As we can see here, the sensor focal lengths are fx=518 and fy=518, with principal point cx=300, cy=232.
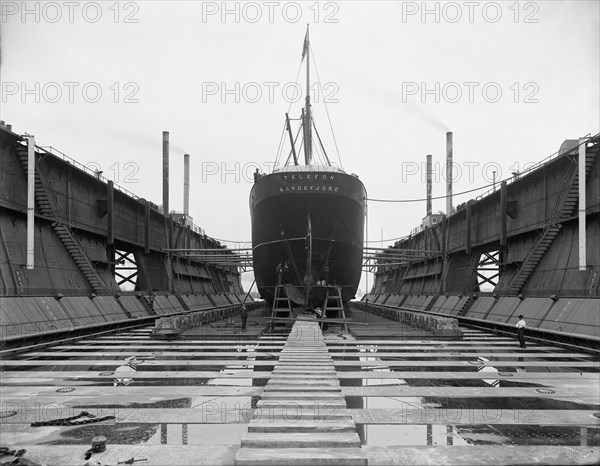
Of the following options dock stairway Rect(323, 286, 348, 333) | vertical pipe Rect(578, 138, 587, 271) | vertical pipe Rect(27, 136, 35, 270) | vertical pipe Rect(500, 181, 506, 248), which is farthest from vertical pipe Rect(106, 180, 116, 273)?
vertical pipe Rect(578, 138, 587, 271)

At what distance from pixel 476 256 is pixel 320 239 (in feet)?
44.4

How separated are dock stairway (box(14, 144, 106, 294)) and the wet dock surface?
27.1 feet

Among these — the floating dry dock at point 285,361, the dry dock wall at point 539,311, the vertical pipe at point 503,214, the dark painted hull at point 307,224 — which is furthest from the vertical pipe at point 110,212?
the vertical pipe at point 503,214

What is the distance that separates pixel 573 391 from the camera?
8.94 meters

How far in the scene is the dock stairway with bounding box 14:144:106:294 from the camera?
19.2m

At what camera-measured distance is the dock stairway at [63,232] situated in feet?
63.0

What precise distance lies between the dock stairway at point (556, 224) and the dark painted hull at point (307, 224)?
7.45 m

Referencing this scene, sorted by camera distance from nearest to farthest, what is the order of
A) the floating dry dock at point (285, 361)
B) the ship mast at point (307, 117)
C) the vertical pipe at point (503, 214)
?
the floating dry dock at point (285, 361) → the vertical pipe at point (503, 214) → the ship mast at point (307, 117)

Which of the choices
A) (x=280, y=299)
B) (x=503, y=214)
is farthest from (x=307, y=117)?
(x=280, y=299)

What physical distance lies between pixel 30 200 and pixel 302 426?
1570 centimetres

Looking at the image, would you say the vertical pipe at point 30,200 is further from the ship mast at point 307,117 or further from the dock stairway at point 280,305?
the ship mast at point 307,117

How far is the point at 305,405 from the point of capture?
266 inches

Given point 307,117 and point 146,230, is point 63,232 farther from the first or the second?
point 307,117

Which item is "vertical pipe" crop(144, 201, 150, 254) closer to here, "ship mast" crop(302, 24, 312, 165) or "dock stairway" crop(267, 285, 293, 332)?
"ship mast" crop(302, 24, 312, 165)
